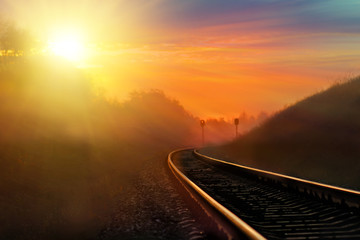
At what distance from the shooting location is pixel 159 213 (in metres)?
8.63

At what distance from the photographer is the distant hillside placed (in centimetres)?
1609

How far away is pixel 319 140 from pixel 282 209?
1353cm

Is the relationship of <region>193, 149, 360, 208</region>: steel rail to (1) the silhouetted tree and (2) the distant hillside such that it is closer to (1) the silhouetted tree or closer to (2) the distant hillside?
(2) the distant hillside

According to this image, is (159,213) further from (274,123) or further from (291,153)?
(274,123)

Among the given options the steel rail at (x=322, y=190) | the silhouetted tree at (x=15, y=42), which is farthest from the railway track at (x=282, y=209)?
the silhouetted tree at (x=15, y=42)

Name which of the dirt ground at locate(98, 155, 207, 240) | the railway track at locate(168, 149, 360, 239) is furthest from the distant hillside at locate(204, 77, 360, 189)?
the dirt ground at locate(98, 155, 207, 240)

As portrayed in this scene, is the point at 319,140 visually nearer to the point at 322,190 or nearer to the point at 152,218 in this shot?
the point at 322,190

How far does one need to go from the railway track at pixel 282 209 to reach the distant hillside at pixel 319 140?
12.2 ft

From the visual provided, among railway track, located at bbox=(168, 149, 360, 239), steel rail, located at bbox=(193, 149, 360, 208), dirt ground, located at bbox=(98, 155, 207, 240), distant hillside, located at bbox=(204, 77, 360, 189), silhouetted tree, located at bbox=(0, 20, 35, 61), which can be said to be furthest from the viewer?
silhouetted tree, located at bbox=(0, 20, 35, 61)

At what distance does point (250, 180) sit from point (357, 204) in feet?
22.3

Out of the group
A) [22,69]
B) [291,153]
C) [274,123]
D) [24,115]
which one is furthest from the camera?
[22,69]

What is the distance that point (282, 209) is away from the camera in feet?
25.6

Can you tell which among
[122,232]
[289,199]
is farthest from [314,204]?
[122,232]

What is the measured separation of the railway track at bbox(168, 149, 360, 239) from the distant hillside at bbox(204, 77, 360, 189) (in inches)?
147
